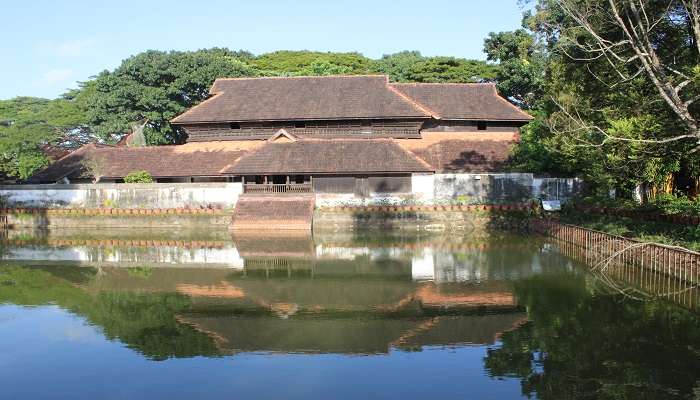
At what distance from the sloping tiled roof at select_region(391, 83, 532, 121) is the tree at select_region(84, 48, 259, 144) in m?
14.1

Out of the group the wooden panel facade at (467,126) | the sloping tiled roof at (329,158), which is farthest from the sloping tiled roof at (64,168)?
the wooden panel facade at (467,126)

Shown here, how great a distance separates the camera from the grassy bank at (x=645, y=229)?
1606 centimetres

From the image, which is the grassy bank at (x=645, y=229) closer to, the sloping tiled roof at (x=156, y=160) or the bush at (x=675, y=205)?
the bush at (x=675, y=205)

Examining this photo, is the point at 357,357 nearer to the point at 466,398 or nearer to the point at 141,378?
the point at 466,398

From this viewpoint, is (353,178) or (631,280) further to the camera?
(353,178)

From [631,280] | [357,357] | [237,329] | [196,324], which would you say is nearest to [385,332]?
[357,357]

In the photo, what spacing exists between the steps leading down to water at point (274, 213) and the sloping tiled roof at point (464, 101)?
33.7 ft

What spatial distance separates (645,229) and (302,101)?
21264mm

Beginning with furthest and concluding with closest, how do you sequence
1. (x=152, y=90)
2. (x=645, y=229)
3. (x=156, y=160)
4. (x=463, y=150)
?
(x=152, y=90)
(x=156, y=160)
(x=463, y=150)
(x=645, y=229)

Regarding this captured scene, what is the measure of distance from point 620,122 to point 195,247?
1548 cm

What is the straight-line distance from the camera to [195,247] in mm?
23875

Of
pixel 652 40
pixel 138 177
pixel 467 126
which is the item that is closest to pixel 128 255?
pixel 138 177

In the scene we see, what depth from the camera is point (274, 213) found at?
29078mm

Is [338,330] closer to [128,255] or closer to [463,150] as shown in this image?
[128,255]
